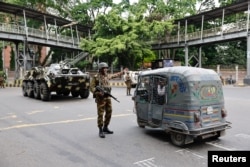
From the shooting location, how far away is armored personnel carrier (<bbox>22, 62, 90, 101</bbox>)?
579 inches

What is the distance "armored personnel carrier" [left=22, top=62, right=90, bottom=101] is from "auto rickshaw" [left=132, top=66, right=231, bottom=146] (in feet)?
27.9

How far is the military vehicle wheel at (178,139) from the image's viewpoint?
614 centimetres

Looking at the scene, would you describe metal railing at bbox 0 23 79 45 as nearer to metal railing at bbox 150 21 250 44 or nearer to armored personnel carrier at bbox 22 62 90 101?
metal railing at bbox 150 21 250 44

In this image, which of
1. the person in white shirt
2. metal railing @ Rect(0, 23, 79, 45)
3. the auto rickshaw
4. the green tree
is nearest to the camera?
the auto rickshaw

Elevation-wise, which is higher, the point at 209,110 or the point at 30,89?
the point at 209,110

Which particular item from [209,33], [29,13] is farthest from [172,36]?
[29,13]

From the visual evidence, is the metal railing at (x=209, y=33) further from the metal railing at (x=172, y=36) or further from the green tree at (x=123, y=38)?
the green tree at (x=123, y=38)

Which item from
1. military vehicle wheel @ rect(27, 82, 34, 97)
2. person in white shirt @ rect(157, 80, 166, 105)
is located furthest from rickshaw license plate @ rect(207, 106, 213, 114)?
military vehicle wheel @ rect(27, 82, 34, 97)

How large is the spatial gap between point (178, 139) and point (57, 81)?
31.2 feet

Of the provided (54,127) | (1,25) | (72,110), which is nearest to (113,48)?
(1,25)

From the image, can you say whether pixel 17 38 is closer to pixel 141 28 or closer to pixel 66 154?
pixel 141 28

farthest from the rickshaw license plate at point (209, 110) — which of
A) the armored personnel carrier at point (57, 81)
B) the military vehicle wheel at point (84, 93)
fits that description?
A: the military vehicle wheel at point (84, 93)

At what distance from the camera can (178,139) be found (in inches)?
248

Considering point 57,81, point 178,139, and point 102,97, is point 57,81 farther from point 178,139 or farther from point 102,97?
point 178,139
